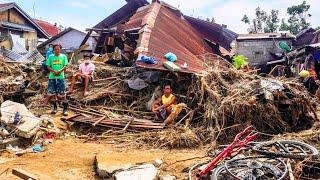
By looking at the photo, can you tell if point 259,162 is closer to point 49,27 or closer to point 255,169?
point 255,169

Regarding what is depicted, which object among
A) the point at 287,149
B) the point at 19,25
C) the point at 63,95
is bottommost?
the point at 287,149

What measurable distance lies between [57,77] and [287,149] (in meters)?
5.95

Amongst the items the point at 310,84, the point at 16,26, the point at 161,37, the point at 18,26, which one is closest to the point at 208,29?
the point at 161,37

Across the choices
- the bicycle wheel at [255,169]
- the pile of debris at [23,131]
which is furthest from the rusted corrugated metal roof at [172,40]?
the bicycle wheel at [255,169]

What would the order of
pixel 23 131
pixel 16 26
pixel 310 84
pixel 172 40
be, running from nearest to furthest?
pixel 23 131, pixel 310 84, pixel 172 40, pixel 16 26

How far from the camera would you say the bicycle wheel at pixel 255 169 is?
532 centimetres

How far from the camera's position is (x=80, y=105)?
34.0ft

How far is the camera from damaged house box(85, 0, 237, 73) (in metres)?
11.3

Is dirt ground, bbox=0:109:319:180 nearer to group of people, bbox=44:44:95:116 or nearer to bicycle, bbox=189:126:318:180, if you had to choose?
bicycle, bbox=189:126:318:180

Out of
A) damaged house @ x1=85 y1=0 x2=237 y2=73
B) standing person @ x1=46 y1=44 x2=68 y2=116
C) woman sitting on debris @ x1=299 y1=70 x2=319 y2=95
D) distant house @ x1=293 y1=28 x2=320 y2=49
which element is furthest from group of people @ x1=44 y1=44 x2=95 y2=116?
distant house @ x1=293 y1=28 x2=320 y2=49

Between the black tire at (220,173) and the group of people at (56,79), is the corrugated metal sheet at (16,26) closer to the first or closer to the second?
the group of people at (56,79)

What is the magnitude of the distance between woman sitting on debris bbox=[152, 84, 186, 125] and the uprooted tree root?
0.69m

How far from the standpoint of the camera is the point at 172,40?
1314 cm

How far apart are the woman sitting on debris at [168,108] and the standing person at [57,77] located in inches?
91.0
